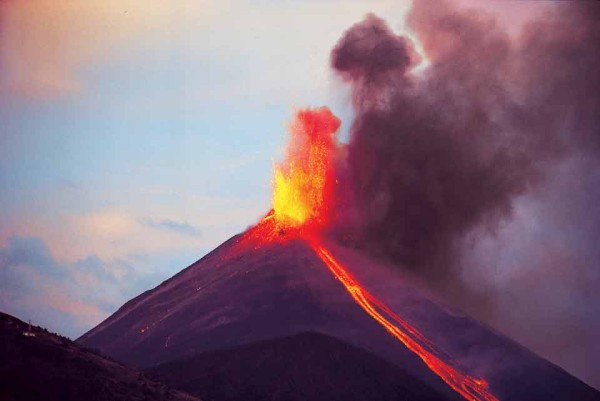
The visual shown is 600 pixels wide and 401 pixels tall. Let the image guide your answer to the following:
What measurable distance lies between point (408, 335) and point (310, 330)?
9.96 meters

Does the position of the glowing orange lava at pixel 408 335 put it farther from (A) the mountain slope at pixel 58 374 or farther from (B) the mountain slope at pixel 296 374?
(A) the mountain slope at pixel 58 374

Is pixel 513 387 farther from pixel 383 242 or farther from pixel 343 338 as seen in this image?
pixel 383 242

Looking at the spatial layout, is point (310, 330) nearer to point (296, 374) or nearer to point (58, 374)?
point (296, 374)

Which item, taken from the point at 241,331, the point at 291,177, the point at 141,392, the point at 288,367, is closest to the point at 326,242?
the point at 291,177

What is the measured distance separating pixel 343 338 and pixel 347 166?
35570mm

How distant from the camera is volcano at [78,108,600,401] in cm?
8475

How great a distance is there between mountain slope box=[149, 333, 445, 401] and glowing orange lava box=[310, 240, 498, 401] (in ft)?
21.6

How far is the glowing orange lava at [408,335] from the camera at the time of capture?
91.8 m

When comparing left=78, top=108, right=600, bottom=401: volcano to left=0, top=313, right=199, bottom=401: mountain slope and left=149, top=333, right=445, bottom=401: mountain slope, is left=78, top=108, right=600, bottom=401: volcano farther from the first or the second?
left=0, top=313, right=199, bottom=401: mountain slope

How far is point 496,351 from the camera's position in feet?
328

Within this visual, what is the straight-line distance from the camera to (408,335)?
97.5 m

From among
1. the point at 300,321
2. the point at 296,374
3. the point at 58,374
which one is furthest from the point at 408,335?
the point at 58,374

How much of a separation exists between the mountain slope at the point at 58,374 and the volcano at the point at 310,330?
12.6 meters

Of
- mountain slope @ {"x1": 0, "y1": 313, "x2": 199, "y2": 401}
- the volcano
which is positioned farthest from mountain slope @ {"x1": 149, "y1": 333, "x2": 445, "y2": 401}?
mountain slope @ {"x1": 0, "y1": 313, "x2": 199, "y2": 401}
